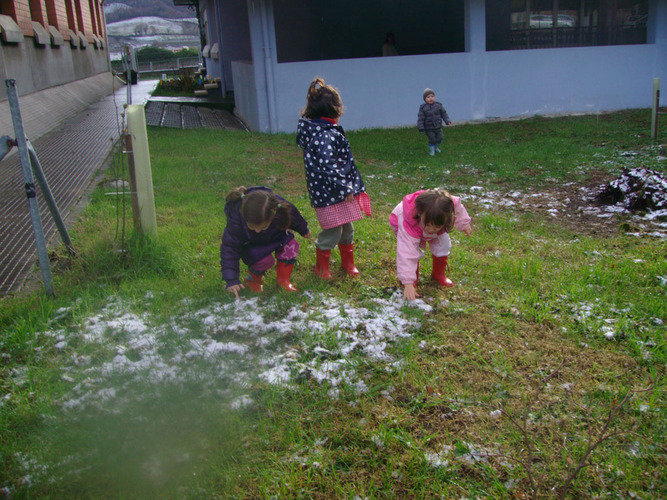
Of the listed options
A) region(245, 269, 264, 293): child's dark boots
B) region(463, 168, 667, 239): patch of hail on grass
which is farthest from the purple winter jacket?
region(463, 168, 667, 239): patch of hail on grass

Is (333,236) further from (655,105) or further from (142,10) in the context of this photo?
Answer: (142,10)

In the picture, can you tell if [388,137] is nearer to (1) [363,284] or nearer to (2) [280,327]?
(1) [363,284]

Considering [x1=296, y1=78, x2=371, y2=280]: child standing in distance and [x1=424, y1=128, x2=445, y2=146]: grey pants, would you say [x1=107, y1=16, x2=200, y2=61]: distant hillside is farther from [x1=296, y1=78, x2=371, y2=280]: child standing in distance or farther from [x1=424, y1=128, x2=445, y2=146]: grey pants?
[x1=296, y1=78, x2=371, y2=280]: child standing in distance

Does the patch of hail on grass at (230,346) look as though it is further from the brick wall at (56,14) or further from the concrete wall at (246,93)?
the brick wall at (56,14)

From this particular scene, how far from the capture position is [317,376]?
2945mm

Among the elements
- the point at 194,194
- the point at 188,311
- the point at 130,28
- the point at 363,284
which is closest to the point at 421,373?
the point at 363,284

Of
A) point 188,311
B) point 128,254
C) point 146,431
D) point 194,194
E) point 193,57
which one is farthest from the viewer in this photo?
point 193,57

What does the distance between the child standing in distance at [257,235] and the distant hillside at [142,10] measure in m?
98.4

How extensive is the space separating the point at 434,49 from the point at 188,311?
15.4 m

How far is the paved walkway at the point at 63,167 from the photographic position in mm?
4617

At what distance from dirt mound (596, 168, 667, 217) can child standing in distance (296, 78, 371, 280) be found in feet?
10.6

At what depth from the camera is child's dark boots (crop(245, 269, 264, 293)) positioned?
398cm


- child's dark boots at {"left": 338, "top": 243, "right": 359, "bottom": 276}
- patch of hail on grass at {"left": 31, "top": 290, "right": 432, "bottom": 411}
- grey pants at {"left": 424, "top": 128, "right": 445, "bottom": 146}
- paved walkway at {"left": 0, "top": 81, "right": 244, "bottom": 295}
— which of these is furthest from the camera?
grey pants at {"left": 424, "top": 128, "right": 445, "bottom": 146}

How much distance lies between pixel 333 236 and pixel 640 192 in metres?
3.45
